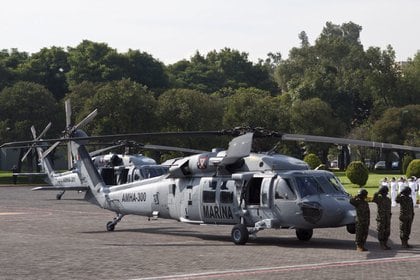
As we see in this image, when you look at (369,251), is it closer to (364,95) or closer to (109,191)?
(109,191)

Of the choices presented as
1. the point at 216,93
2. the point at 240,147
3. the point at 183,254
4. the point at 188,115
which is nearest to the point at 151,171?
the point at 240,147

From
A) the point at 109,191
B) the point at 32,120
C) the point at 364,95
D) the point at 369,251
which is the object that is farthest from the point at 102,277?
the point at 364,95

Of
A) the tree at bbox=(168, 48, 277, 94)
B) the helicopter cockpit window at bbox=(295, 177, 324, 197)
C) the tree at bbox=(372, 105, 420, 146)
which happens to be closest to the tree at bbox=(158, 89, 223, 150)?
the tree at bbox=(372, 105, 420, 146)

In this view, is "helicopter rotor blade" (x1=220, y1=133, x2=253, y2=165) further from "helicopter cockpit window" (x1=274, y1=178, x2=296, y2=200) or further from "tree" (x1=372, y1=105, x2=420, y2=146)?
"tree" (x1=372, y1=105, x2=420, y2=146)

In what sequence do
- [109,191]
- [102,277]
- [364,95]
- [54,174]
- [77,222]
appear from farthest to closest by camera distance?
[364,95] → [54,174] → [77,222] → [109,191] → [102,277]

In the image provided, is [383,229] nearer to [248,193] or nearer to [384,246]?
[384,246]

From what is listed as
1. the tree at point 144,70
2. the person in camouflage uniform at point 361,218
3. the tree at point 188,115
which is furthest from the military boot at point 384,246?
the tree at point 144,70

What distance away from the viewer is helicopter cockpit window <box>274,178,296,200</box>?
2064 centimetres

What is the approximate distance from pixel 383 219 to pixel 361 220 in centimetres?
70

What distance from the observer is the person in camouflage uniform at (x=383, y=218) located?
19688 mm

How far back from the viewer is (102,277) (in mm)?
15305

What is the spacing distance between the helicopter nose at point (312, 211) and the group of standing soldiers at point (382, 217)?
0.83 meters

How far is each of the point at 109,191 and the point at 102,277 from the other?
11239 mm

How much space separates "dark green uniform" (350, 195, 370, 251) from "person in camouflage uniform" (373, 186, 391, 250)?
1.42 ft
